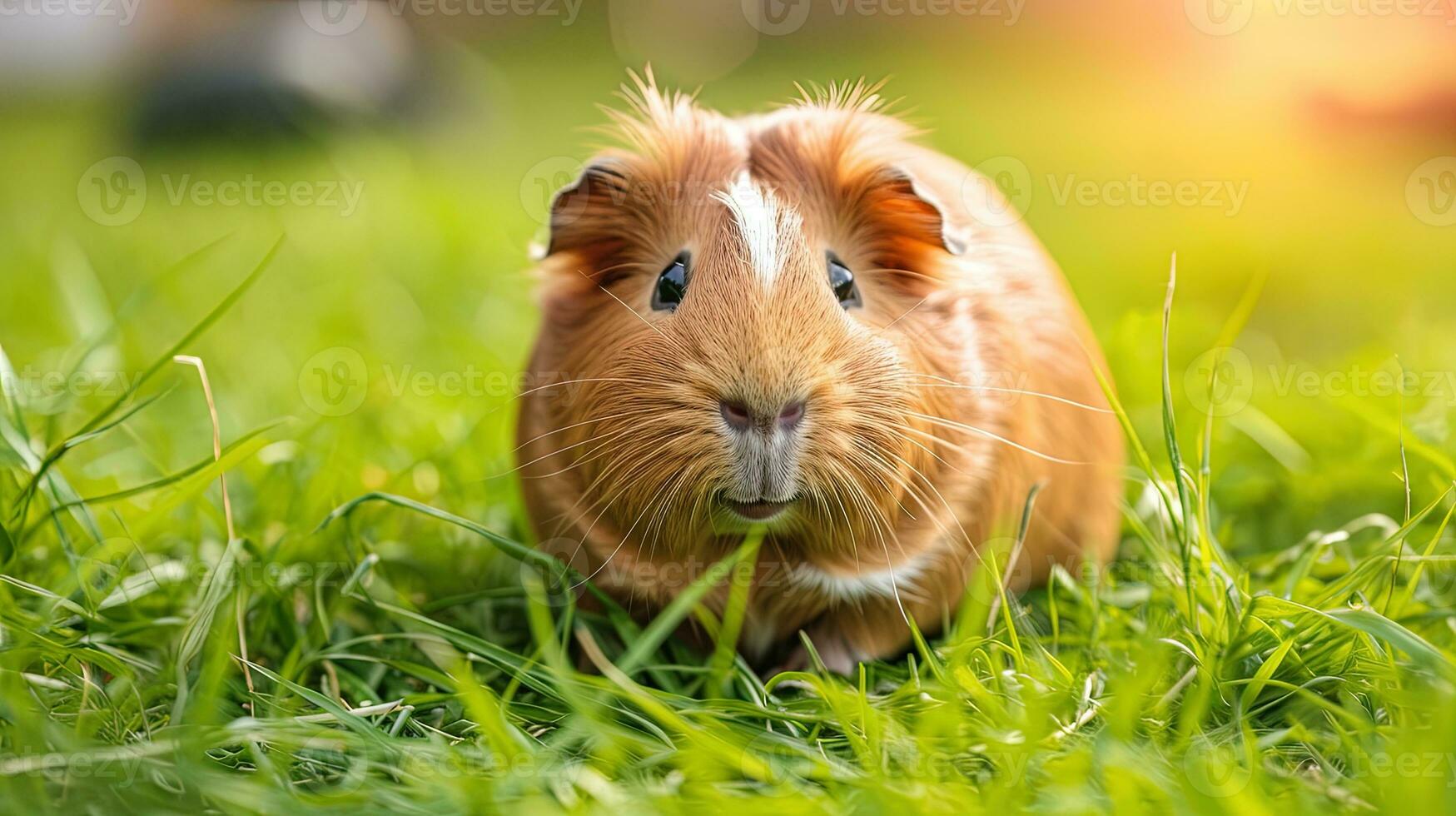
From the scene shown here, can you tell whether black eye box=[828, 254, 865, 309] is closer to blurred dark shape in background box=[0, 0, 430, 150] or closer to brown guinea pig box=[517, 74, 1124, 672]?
brown guinea pig box=[517, 74, 1124, 672]

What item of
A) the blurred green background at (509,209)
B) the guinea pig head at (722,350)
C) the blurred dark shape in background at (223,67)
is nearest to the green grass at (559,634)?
the blurred green background at (509,209)

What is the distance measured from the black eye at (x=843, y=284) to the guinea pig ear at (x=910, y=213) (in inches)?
6.5

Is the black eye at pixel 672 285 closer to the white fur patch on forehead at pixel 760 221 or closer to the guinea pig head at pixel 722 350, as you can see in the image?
the guinea pig head at pixel 722 350

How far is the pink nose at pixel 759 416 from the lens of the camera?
2109mm

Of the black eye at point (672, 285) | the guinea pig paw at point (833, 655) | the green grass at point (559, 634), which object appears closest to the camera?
the green grass at point (559, 634)

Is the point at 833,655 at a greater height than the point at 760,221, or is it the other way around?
the point at 760,221

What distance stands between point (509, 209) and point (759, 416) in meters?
A: 5.64

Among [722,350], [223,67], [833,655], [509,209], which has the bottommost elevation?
[833,655]

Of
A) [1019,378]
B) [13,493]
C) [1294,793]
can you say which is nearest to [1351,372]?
[1019,378]

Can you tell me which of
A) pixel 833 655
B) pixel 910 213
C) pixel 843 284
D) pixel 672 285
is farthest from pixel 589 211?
pixel 833 655

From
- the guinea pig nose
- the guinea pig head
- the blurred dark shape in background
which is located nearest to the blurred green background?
the blurred dark shape in background

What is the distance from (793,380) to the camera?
2.12 m

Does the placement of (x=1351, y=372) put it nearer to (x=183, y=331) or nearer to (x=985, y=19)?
(x=183, y=331)

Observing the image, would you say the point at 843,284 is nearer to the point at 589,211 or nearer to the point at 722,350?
the point at 722,350
